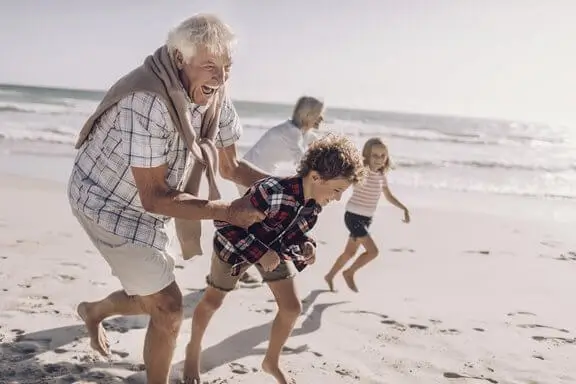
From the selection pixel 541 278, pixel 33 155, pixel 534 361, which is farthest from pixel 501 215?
pixel 33 155

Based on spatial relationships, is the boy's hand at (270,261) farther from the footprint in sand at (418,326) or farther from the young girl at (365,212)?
the young girl at (365,212)

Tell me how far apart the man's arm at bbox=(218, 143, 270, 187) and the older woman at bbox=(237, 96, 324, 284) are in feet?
5.47

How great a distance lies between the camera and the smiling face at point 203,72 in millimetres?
2416

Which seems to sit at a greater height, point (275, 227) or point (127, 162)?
point (127, 162)

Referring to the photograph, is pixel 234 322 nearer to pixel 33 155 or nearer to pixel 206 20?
pixel 206 20

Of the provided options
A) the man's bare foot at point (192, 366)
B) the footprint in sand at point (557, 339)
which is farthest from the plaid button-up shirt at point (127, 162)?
the footprint in sand at point (557, 339)

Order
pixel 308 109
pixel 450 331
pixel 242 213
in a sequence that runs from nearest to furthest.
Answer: pixel 242 213 → pixel 450 331 → pixel 308 109

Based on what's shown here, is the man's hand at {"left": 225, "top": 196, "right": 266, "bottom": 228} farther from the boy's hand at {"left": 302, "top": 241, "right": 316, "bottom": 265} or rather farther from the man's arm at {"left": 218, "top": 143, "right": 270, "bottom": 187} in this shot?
the man's arm at {"left": 218, "top": 143, "right": 270, "bottom": 187}

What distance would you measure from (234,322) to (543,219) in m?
6.68

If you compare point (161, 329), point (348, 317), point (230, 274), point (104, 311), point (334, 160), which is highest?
point (334, 160)

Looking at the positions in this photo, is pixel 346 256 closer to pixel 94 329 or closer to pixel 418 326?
pixel 418 326

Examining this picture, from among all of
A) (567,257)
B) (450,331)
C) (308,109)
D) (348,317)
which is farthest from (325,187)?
(567,257)

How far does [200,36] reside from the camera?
7.77ft

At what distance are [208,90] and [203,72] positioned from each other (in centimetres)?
12
